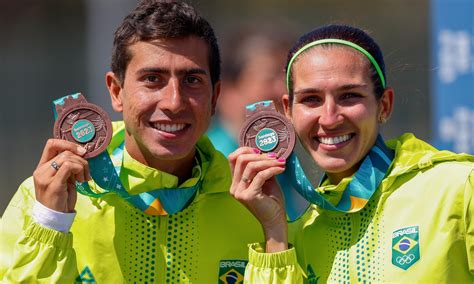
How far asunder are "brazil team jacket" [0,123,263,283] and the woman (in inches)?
10.7

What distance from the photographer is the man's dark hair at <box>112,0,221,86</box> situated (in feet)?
13.1

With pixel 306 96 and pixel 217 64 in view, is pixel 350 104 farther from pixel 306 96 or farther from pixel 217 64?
pixel 217 64

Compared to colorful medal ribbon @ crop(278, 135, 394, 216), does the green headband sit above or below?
above

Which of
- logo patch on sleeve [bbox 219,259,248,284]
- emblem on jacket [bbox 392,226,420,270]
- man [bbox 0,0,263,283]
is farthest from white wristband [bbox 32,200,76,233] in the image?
emblem on jacket [bbox 392,226,420,270]

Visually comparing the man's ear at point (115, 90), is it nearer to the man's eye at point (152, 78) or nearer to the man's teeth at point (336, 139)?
the man's eye at point (152, 78)

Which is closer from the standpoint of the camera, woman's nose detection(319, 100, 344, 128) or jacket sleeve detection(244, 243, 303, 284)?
jacket sleeve detection(244, 243, 303, 284)

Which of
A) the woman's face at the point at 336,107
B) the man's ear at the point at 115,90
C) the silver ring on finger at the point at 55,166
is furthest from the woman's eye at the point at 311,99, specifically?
the silver ring on finger at the point at 55,166

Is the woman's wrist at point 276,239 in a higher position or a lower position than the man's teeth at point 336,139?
lower

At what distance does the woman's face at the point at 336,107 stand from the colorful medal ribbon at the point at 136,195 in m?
0.56

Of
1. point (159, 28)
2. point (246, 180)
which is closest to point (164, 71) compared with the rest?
point (159, 28)

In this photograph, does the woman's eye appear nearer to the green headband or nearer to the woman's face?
the woman's face

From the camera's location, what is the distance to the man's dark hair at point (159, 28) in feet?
13.1

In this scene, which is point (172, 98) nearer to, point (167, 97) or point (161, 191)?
point (167, 97)

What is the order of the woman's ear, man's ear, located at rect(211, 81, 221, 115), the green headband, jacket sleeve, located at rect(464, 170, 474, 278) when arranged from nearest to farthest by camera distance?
jacket sleeve, located at rect(464, 170, 474, 278), the green headband, the woman's ear, man's ear, located at rect(211, 81, 221, 115)
